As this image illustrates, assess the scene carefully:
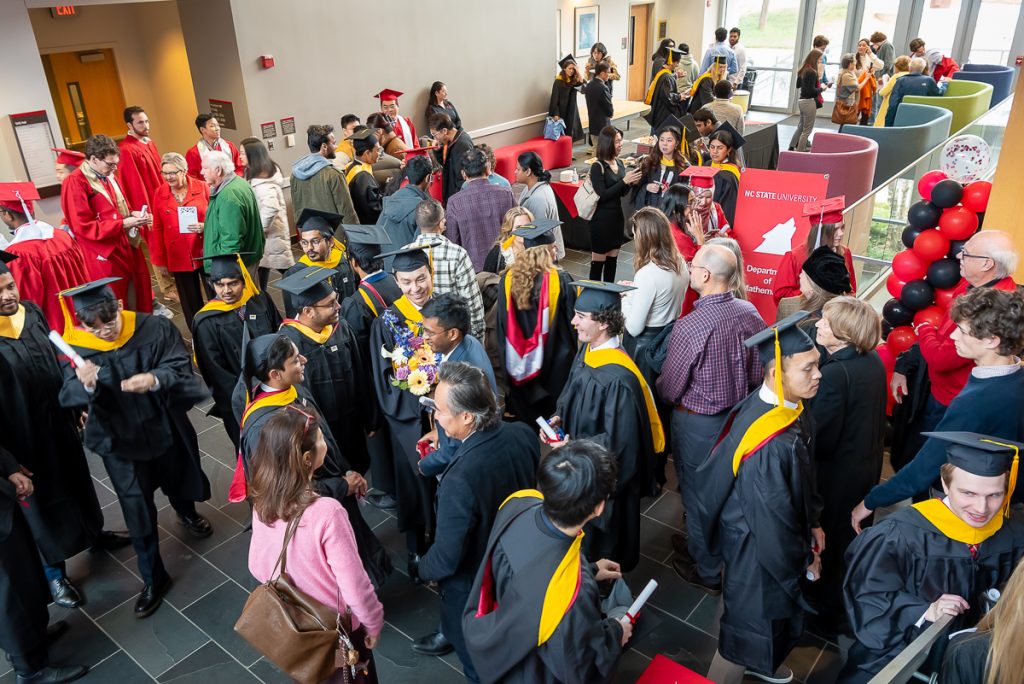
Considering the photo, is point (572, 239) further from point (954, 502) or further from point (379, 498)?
point (954, 502)

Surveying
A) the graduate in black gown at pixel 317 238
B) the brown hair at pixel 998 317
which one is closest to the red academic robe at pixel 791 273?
the brown hair at pixel 998 317

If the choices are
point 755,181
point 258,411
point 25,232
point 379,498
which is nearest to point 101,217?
point 25,232

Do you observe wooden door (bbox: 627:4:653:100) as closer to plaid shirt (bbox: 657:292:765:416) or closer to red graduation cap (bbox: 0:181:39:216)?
red graduation cap (bbox: 0:181:39:216)

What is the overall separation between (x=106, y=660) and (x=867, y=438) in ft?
12.6

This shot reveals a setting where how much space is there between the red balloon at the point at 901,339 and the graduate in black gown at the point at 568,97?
900 cm

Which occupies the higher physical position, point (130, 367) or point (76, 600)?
point (130, 367)

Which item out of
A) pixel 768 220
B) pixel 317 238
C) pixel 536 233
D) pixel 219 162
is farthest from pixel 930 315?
pixel 219 162

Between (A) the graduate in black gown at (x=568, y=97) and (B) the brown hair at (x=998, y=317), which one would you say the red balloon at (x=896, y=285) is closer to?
(B) the brown hair at (x=998, y=317)

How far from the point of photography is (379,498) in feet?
15.6

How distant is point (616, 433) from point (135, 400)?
7.92 ft

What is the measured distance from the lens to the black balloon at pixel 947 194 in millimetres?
4688

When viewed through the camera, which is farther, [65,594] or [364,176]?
[364,176]

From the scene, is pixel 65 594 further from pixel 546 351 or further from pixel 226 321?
pixel 546 351

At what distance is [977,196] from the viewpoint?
4656mm
